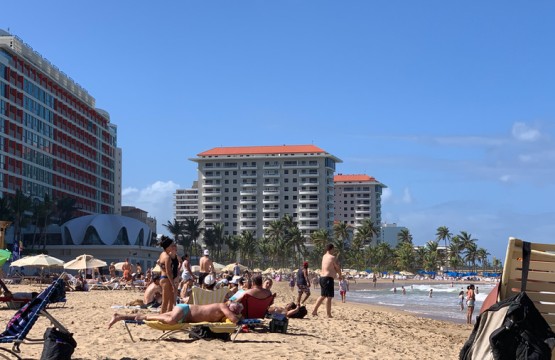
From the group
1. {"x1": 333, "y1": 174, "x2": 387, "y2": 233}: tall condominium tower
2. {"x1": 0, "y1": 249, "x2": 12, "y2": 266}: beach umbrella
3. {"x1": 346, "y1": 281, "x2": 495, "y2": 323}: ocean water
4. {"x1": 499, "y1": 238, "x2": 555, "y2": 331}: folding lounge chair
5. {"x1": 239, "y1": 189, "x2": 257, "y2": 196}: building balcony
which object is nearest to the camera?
{"x1": 499, "y1": 238, "x2": 555, "y2": 331}: folding lounge chair

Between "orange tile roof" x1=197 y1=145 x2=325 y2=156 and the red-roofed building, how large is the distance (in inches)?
1280

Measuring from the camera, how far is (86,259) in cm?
3412

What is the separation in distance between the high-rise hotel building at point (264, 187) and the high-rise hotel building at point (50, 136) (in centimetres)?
3565

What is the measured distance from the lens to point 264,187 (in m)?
143

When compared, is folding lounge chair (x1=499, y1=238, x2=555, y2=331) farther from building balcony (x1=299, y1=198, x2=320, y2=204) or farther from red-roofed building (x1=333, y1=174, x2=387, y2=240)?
red-roofed building (x1=333, y1=174, x2=387, y2=240)

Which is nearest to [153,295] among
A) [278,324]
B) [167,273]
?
[167,273]

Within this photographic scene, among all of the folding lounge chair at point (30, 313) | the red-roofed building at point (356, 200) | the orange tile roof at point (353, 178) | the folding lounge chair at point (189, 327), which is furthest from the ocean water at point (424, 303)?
the orange tile roof at point (353, 178)

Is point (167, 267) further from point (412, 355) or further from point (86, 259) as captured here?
point (86, 259)

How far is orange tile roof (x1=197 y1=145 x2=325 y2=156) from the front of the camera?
467 ft

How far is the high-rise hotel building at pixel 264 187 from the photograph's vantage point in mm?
139625

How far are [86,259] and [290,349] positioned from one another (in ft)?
87.5

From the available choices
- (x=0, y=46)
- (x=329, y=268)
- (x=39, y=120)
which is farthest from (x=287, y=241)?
(x=329, y=268)

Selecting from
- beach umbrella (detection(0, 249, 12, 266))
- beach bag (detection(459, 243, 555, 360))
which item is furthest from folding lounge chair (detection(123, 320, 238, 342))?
beach umbrella (detection(0, 249, 12, 266))

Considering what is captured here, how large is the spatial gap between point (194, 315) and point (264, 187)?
13313 cm
